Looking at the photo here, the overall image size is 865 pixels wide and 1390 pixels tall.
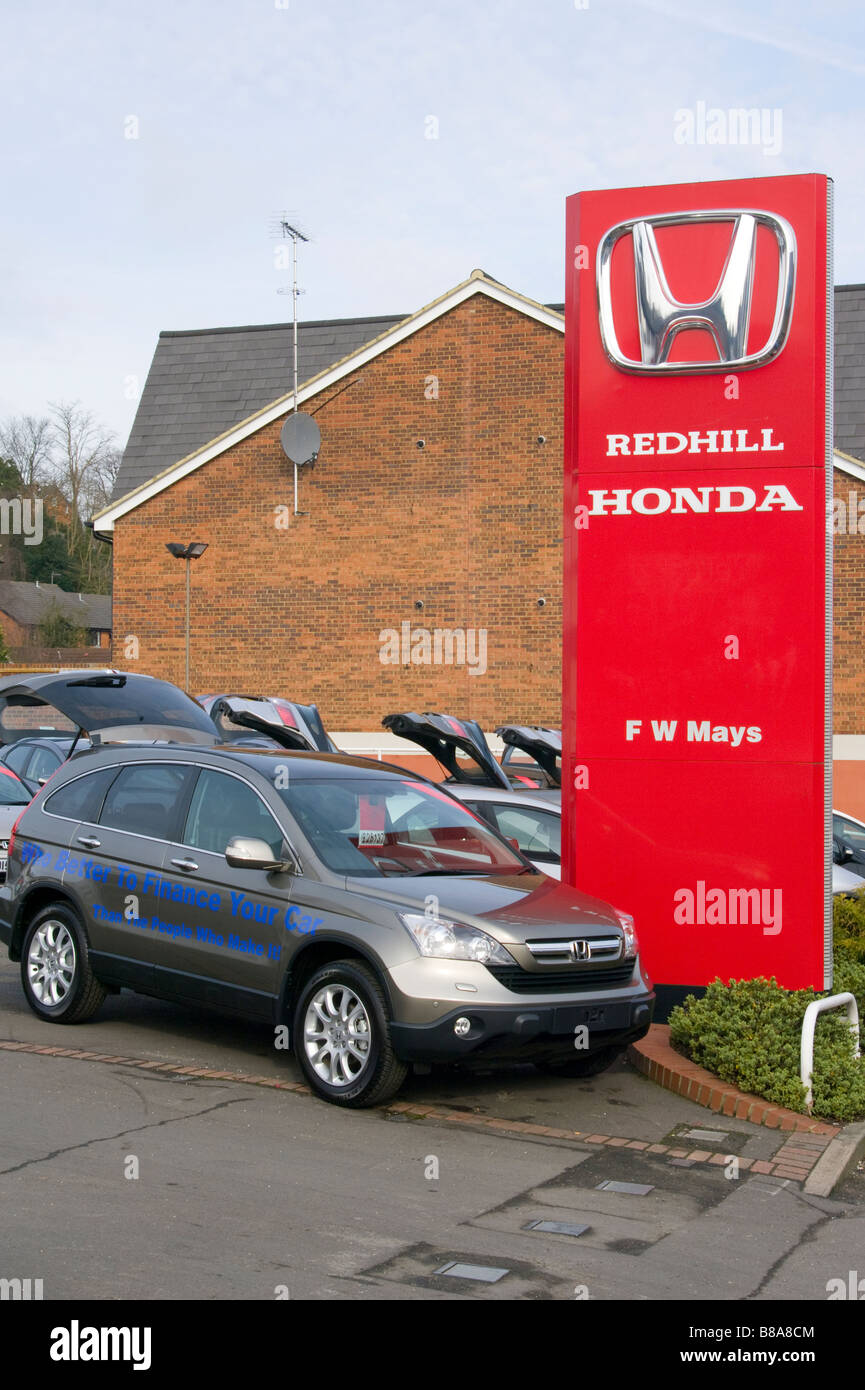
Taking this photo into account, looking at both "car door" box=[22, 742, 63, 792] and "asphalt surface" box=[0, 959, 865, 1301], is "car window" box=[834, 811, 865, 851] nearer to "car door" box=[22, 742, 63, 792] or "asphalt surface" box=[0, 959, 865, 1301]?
"asphalt surface" box=[0, 959, 865, 1301]

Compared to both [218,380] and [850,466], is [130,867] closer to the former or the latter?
[850,466]

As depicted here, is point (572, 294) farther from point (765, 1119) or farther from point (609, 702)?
point (765, 1119)

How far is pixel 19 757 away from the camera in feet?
51.4

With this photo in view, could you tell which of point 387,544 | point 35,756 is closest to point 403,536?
point 387,544

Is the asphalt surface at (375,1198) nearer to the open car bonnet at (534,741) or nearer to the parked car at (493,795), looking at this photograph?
the parked car at (493,795)

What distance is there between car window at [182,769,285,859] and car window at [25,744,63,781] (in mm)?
7717

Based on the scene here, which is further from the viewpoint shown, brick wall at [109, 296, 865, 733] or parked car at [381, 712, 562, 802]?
brick wall at [109, 296, 865, 733]

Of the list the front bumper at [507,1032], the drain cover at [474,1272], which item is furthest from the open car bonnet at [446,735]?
the drain cover at [474,1272]

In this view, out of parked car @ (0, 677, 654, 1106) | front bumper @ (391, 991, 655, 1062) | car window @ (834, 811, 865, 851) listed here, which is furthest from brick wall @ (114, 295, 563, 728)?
front bumper @ (391, 991, 655, 1062)

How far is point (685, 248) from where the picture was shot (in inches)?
347

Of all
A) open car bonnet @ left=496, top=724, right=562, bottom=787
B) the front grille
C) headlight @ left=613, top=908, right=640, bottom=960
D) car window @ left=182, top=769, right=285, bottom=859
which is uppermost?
open car bonnet @ left=496, top=724, right=562, bottom=787

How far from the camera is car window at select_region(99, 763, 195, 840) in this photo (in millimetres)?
8398

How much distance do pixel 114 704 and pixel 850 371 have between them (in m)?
19.0

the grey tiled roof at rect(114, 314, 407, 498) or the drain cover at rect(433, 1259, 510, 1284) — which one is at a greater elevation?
the grey tiled roof at rect(114, 314, 407, 498)
